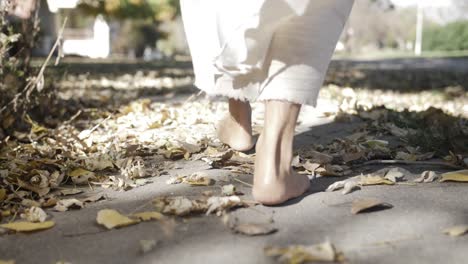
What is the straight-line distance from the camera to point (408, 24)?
145 feet

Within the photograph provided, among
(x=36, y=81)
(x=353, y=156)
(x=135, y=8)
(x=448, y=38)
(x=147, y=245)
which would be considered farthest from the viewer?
(x=448, y=38)

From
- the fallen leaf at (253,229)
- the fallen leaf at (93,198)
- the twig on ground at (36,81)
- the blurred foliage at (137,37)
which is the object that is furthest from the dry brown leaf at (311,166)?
the blurred foliage at (137,37)

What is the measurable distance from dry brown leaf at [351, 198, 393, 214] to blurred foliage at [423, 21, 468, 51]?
57.3ft

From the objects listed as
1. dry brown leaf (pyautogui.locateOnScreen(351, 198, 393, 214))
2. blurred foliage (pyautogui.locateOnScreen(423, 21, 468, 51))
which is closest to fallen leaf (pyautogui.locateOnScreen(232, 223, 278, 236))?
dry brown leaf (pyautogui.locateOnScreen(351, 198, 393, 214))

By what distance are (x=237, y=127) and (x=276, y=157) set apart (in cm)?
71

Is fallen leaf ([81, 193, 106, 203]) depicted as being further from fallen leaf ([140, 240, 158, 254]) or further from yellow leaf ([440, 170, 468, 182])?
yellow leaf ([440, 170, 468, 182])

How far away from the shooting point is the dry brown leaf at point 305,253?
1387mm

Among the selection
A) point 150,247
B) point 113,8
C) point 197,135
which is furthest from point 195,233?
point 113,8

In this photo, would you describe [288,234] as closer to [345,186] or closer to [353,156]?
[345,186]

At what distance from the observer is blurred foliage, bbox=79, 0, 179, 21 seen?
22250 mm

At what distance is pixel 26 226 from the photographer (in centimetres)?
172

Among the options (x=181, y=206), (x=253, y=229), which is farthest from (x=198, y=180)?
(x=253, y=229)

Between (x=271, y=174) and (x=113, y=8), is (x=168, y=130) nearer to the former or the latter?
(x=271, y=174)

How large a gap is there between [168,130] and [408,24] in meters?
43.5
